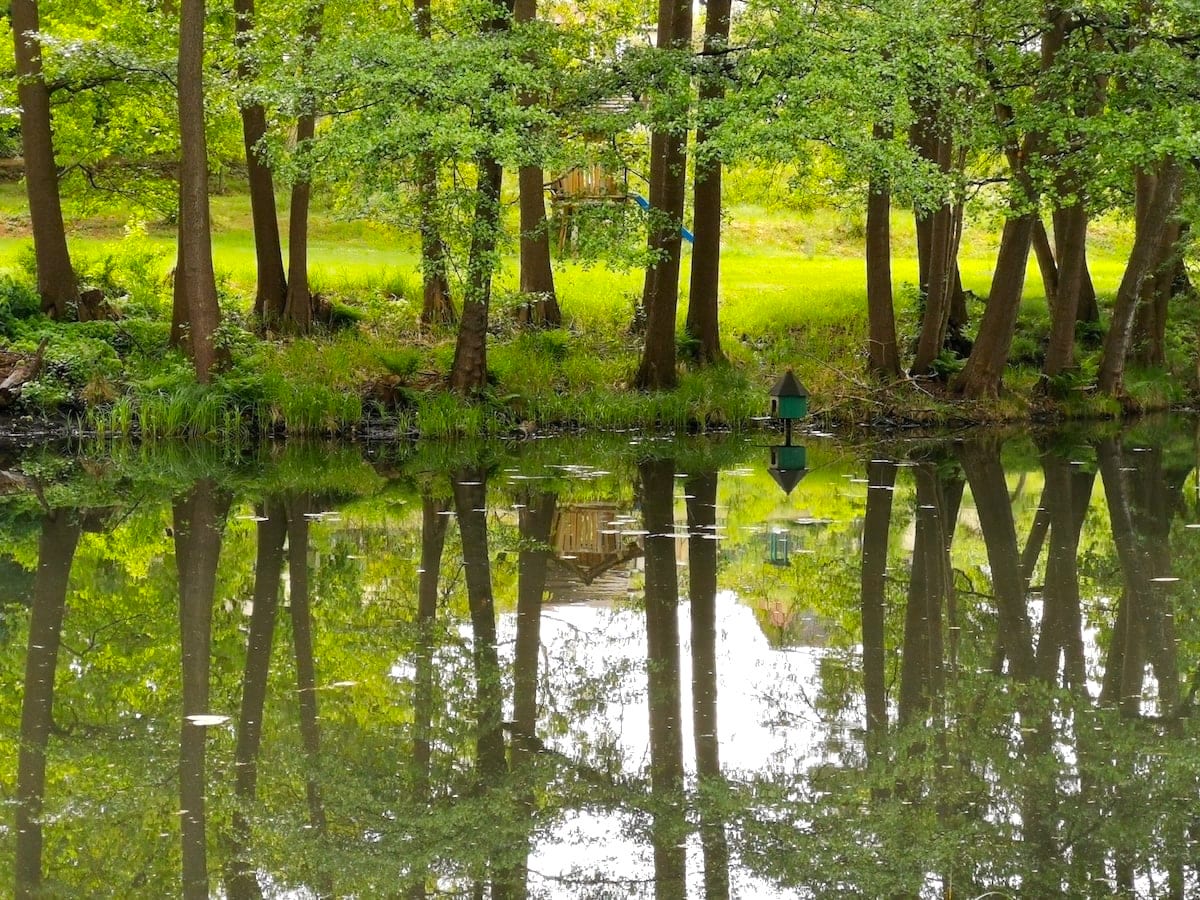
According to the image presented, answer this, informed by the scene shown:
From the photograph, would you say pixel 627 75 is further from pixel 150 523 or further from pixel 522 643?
pixel 522 643

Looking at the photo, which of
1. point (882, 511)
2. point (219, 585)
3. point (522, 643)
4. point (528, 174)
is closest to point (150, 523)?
point (219, 585)

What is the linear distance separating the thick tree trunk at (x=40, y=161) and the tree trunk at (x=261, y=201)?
292 cm

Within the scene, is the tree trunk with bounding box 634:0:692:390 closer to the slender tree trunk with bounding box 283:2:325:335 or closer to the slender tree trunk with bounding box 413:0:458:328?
the slender tree trunk with bounding box 413:0:458:328

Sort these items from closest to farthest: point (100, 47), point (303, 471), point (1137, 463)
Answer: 1. point (303, 471)
2. point (1137, 463)
3. point (100, 47)

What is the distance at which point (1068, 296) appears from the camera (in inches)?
982

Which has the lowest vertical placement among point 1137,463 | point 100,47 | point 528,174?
point 1137,463

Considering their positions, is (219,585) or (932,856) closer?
(932,856)

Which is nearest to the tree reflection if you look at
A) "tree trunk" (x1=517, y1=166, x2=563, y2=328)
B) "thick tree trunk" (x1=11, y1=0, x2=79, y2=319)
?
"tree trunk" (x1=517, y1=166, x2=563, y2=328)

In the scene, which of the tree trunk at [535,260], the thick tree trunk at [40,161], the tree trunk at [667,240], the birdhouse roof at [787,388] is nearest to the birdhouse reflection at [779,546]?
the birdhouse roof at [787,388]

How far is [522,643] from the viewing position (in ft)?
28.6

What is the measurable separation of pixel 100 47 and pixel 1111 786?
18.0m

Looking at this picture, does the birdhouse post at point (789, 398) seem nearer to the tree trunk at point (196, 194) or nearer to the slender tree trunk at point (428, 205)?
the slender tree trunk at point (428, 205)

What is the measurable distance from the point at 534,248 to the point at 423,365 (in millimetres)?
3165

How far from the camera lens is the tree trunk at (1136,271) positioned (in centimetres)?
2344
